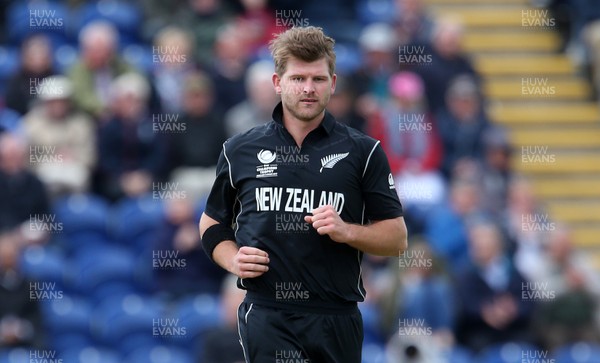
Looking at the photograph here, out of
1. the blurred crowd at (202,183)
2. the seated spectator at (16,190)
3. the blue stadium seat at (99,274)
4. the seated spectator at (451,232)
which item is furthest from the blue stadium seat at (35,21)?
the seated spectator at (451,232)

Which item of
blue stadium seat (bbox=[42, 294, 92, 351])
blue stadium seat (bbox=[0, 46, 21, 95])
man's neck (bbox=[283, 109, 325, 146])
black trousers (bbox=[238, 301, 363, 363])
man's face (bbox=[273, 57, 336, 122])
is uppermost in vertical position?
man's face (bbox=[273, 57, 336, 122])

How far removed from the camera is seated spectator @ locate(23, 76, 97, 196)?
11.4m

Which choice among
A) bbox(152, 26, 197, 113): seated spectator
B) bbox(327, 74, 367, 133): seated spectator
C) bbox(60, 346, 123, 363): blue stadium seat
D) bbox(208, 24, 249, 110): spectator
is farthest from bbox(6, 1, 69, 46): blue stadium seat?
bbox(60, 346, 123, 363): blue stadium seat

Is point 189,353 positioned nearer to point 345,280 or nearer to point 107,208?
point 107,208

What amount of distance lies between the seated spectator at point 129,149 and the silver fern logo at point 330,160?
5751mm

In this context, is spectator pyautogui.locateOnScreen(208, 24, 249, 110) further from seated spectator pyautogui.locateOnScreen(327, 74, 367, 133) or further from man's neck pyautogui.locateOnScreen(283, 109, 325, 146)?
man's neck pyautogui.locateOnScreen(283, 109, 325, 146)

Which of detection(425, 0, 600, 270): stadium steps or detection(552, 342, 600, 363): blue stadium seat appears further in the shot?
detection(425, 0, 600, 270): stadium steps

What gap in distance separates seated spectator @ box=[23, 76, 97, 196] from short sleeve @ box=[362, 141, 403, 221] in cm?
581

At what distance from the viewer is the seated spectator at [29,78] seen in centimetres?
1187

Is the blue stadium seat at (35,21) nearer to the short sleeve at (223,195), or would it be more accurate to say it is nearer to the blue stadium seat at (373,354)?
the blue stadium seat at (373,354)

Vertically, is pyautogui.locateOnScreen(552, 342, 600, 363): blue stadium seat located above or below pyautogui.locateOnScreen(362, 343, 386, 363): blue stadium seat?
below

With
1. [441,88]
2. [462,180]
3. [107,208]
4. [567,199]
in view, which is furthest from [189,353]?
[567,199]

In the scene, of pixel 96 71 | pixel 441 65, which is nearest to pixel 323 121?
pixel 96 71

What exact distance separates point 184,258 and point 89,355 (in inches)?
46.2
